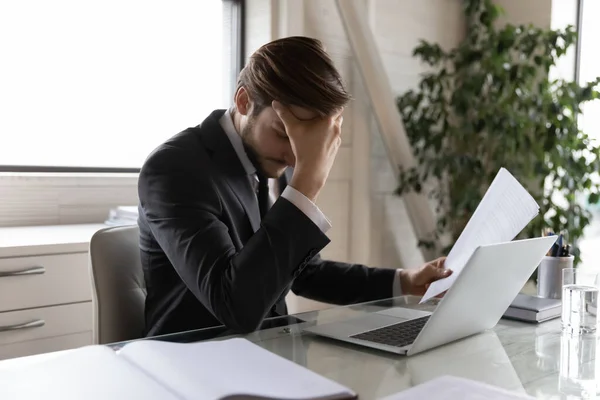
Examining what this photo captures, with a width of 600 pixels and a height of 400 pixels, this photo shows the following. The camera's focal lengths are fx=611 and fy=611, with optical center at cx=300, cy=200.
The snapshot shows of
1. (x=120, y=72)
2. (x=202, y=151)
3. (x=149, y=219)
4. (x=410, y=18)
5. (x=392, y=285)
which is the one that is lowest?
(x=392, y=285)

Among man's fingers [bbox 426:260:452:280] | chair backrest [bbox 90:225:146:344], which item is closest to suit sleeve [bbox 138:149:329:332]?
chair backrest [bbox 90:225:146:344]

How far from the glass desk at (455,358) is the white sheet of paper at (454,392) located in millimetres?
26

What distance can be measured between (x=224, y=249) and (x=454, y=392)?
51cm

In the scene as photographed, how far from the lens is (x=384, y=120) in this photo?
2809 mm

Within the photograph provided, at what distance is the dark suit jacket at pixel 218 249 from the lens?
3.41 ft

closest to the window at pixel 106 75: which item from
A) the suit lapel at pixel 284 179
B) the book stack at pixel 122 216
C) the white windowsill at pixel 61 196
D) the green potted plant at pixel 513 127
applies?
the white windowsill at pixel 61 196

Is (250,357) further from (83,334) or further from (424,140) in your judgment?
(424,140)

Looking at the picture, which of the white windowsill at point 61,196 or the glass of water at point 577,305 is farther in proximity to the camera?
the white windowsill at point 61,196

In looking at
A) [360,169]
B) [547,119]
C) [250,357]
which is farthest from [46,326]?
[547,119]

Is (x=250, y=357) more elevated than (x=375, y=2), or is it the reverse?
(x=375, y=2)

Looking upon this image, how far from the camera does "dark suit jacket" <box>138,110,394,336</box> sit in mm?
1038

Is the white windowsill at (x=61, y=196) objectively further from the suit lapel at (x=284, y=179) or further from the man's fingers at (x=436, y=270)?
the man's fingers at (x=436, y=270)

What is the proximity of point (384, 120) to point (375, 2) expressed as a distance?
60 centimetres

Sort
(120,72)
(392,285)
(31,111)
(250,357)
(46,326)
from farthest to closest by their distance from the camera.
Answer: (120,72) → (31,111) → (46,326) → (392,285) → (250,357)
